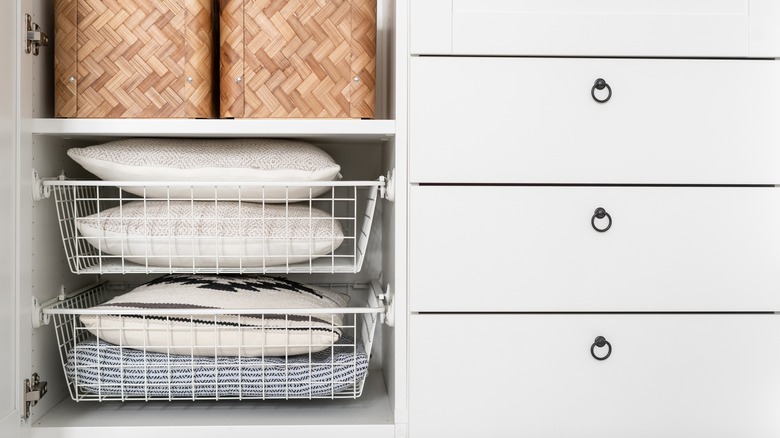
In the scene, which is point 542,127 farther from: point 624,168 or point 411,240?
point 411,240

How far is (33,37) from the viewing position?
112 cm

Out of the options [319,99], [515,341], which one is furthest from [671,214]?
[319,99]

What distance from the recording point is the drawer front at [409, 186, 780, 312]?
1128 millimetres

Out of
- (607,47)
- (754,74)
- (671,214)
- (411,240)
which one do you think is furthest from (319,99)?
(754,74)

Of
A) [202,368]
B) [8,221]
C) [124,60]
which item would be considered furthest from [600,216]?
[8,221]

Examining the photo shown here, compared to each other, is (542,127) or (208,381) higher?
(542,127)

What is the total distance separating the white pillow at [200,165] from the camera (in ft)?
3.87

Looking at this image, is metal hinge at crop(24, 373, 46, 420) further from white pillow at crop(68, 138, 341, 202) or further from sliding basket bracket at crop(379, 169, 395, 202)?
sliding basket bracket at crop(379, 169, 395, 202)

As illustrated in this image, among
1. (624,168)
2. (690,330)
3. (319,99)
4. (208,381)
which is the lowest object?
(208,381)

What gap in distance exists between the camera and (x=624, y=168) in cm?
114

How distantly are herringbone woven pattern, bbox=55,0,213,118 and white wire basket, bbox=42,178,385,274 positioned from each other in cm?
14

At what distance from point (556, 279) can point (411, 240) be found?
254mm

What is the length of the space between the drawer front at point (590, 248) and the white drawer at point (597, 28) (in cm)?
23

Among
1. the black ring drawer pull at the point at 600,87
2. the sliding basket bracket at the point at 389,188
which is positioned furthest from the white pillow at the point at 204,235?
the black ring drawer pull at the point at 600,87
